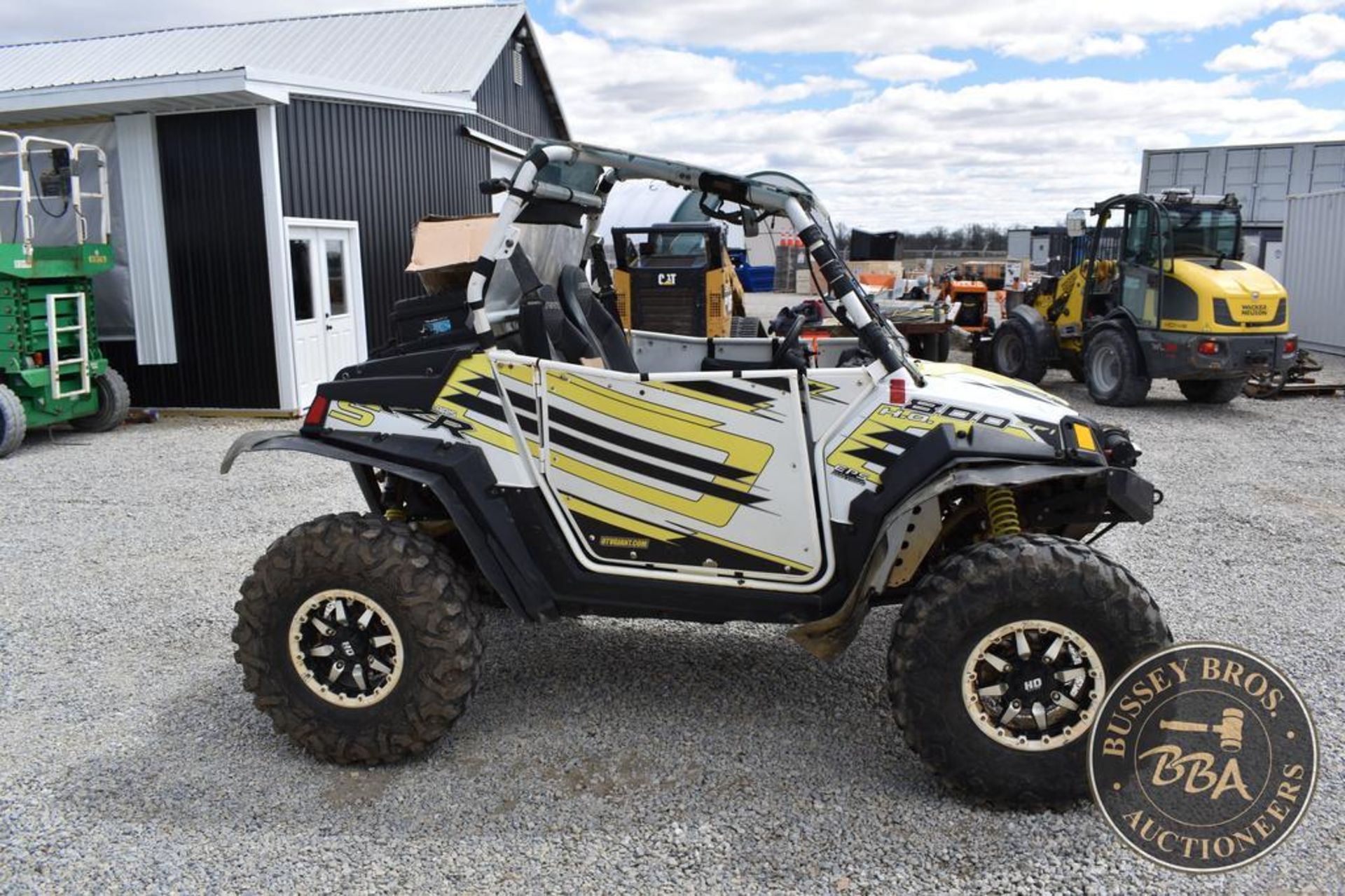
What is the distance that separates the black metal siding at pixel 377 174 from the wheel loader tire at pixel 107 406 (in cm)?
258

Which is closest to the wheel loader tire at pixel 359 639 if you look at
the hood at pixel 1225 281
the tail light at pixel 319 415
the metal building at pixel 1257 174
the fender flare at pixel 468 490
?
the fender flare at pixel 468 490

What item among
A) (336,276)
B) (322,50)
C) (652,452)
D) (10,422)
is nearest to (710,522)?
(652,452)

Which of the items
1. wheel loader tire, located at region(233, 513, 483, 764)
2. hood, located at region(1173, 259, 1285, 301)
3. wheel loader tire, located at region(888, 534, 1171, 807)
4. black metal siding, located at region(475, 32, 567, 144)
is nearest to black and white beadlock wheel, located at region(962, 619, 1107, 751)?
wheel loader tire, located at region(888, 534, 1171, 807)

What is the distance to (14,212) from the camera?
43.7 feet

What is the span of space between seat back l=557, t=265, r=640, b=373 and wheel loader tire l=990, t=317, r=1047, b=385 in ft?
34.2

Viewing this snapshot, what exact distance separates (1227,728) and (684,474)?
198 cm

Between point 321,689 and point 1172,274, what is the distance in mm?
11166

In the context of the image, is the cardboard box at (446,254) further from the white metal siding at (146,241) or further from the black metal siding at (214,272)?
the white metal siding at (146,241)

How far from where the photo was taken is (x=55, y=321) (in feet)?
34.6

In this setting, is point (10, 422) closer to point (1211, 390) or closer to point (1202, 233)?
point (1202, 233)

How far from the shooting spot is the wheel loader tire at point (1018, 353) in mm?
13984

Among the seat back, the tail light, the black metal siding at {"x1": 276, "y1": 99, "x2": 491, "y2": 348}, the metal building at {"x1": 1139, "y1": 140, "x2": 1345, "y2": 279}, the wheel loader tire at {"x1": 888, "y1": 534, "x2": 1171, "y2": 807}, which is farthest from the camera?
the metal building at {"x1": 1139, "y1": 140, "x2": 1345, "y2": 279}

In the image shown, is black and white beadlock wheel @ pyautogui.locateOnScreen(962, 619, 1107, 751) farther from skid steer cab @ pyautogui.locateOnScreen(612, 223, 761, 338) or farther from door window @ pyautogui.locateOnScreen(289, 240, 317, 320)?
skid steer cab @ pyautogui.locateOnScreen(612, 223, 761, 338)

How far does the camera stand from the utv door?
3691mm
